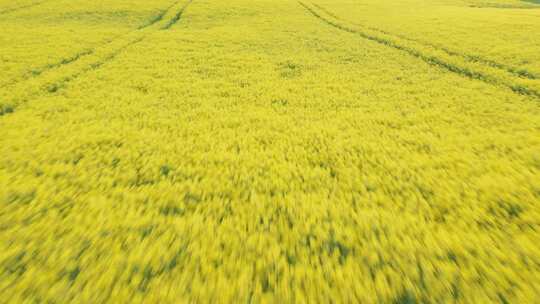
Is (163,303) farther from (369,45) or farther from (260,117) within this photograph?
(369,45)

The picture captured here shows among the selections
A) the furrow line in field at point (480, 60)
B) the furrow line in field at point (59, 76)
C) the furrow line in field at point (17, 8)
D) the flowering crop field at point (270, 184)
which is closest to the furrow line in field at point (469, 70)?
the flowering crop field at point (270, 184)

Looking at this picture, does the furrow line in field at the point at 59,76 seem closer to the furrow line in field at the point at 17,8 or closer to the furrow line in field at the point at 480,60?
the furrow line in field at the point at 480,60

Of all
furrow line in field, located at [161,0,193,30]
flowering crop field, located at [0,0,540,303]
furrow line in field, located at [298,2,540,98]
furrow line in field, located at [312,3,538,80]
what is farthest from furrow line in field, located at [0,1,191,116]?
furrow line in field, located at [312,3,538,80]

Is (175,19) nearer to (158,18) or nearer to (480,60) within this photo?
(158,18)

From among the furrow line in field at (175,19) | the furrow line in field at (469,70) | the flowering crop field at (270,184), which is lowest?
the flowering crop field at (270,184)

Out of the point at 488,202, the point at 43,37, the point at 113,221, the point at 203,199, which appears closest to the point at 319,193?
the point at 203,199

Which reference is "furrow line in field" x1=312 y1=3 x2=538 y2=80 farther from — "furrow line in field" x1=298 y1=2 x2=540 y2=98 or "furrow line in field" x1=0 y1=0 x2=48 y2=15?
"furrow line in field" x1=0 y1=0 x2=48 y2=15
